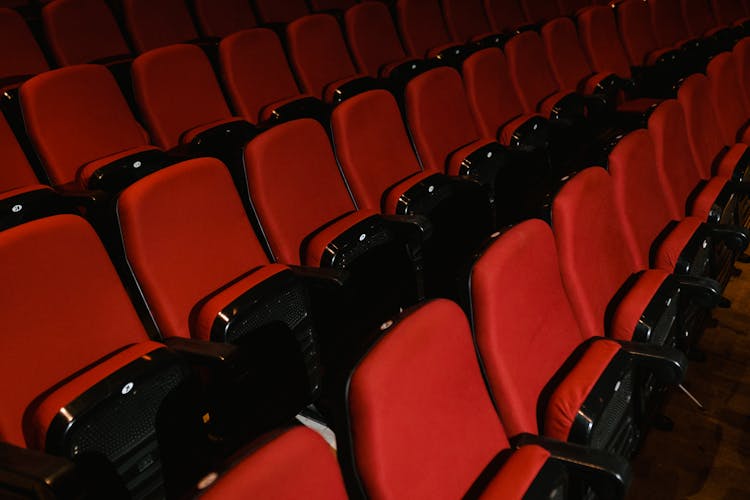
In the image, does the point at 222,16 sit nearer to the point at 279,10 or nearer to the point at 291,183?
the point at 279,10

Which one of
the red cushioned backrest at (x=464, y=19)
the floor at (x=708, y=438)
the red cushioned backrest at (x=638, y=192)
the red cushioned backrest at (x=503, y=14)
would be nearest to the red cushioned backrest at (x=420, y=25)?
the red cushioned backrest at (x=464, y=19)

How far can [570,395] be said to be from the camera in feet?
1.21

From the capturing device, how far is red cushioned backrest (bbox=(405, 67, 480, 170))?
69 centimetres

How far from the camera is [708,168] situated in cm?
76

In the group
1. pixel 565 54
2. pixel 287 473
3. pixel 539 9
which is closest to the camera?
pixel 287 473

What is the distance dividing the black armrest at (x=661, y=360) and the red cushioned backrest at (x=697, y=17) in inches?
45.0

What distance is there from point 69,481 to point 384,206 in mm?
391

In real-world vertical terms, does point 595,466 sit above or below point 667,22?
below

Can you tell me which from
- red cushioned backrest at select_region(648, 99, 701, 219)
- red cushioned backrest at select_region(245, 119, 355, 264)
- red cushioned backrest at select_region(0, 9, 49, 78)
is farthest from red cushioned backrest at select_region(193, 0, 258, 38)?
red cushioned backrest at select_region(648, 99, 701, 219)

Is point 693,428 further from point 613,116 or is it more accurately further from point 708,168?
point 613,116

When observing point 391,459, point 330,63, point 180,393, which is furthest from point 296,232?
point 330,63

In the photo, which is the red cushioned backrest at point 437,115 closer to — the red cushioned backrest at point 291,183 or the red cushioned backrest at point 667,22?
the red cushioned backrest at point 291,183

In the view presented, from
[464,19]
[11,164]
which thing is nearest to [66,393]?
[11,164]

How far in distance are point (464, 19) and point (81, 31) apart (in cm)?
61
